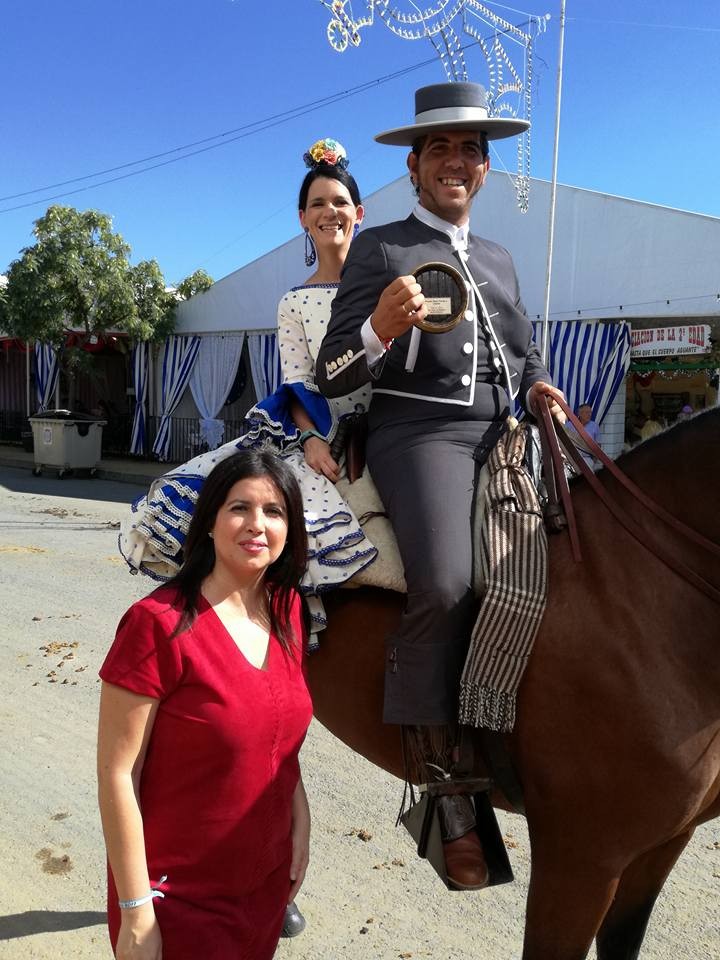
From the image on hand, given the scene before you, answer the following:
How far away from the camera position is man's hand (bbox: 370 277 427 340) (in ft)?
6.57

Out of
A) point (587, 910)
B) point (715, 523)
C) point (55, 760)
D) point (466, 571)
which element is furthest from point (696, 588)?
point (55, 760)

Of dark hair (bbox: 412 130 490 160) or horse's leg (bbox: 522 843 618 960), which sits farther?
dark hair (bbox: 412 130 490 160)

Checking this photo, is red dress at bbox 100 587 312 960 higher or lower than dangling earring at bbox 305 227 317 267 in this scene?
lower

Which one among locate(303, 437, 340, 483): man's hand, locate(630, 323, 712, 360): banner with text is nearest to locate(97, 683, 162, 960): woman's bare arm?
locate(303, 437, 340, 483): man's hand

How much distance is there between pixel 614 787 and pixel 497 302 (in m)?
1.50

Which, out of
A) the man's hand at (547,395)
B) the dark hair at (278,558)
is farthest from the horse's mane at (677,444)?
the dark hair at (278,558)

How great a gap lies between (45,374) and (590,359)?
1630cm

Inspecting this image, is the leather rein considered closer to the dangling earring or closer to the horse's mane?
the horse's mane

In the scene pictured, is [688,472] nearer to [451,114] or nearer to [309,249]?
[451,114]

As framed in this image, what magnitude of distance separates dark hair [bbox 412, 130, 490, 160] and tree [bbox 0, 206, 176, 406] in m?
16.6

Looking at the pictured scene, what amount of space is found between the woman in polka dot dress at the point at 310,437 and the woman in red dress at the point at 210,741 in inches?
18.4

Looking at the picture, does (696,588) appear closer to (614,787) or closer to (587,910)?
(614,787)

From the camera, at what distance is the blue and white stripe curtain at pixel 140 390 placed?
20353 millimetres

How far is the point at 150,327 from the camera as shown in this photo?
59.8ft
